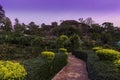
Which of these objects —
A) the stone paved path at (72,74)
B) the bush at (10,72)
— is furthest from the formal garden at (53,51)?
the stone paved path at (72,74)

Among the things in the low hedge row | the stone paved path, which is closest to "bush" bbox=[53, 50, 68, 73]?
the stone paved path

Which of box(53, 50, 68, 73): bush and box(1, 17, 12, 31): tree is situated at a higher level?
box(1, 17, 12, 31): tree

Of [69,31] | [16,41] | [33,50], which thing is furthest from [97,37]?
[33,50]

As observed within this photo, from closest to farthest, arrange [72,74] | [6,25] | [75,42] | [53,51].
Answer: [72,74] < [53,51] < [75,42] < [6,25]

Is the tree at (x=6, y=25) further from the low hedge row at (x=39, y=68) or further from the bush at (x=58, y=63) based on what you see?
the low hedge row at (x=39, y=68)

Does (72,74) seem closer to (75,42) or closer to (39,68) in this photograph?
(39,68)

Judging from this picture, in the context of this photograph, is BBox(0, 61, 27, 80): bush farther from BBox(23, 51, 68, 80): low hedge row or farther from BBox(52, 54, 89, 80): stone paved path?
BBox(52, 54, 89, 80): stone paved path

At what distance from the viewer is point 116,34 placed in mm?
56125

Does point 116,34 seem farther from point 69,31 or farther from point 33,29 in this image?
point 33,29

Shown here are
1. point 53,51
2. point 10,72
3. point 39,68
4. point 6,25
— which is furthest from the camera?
point 6,25

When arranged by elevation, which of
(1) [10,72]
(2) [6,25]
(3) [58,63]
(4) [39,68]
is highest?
(2) [6,25]

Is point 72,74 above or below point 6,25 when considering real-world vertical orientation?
below

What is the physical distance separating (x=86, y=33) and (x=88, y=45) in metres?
21.5

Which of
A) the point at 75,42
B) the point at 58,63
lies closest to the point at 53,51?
the point at 75,42
